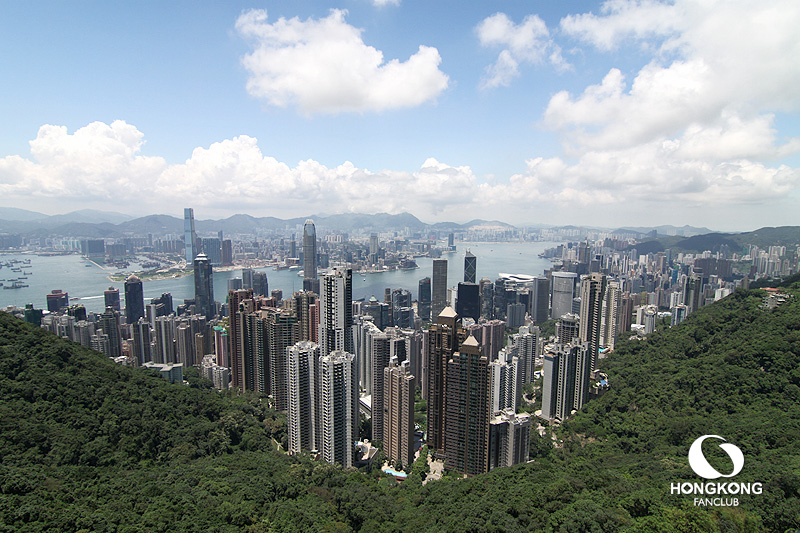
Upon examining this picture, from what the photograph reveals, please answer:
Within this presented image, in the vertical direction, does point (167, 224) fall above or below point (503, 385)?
above

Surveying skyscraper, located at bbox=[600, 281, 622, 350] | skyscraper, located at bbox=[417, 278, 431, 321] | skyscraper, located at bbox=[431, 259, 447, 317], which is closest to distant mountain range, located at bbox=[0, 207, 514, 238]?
skyscraper, located at bbox=[417, 278, 431, 321]

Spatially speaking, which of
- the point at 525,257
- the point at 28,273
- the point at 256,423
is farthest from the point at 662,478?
the point at 525,257

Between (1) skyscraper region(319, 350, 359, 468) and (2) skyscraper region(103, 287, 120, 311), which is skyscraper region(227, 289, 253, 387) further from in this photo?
(2) skyscraper region(103, 287, 120, 311)

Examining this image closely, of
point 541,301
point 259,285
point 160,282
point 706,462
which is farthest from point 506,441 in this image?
point 160,282

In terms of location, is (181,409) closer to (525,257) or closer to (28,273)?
(28,273)

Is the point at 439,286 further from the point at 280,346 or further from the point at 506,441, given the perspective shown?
the point at 506,441

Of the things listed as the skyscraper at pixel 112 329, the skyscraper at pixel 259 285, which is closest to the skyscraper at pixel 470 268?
the skyscraper at pixel 259 285
